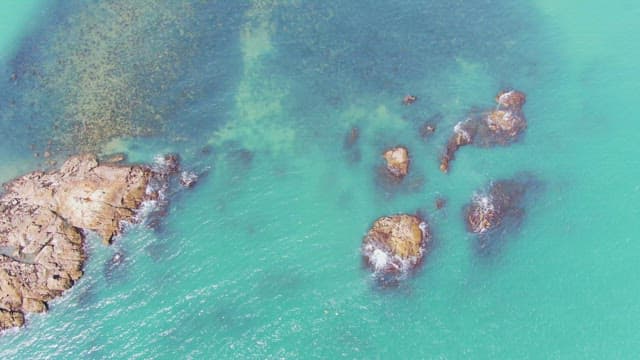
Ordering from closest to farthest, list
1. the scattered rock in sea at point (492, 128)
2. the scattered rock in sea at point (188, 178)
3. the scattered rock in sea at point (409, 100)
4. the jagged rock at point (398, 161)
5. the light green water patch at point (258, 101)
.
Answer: the scattered rock in sea at point (188, 178), the jagged rock at point (398, 161), the scattered rock in sea at point (492, 128), the light green water patch at point (258, 101), the scattered rock in sea at point (409, 100)

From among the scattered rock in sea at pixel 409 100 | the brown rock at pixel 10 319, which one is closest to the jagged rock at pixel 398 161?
the scattered rock in sea at pixel 409 100

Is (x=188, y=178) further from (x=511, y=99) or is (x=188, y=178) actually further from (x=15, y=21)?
(x=511, y=99)

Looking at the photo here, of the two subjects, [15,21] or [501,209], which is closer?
→ [501,209]

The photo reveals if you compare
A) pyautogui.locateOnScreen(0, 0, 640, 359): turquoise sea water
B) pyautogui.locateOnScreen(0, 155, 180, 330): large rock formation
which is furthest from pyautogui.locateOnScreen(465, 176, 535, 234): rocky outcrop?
pyautogui.locateOnScreen(0, 155, 180, 330): large rock formation

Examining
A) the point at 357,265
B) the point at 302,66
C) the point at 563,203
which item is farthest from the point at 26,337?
the point at 563,203

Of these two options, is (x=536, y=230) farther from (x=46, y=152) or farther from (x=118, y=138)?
(x=46, y=152)

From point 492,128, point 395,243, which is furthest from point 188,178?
point 492,128

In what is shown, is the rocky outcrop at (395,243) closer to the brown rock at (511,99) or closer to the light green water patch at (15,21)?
the brown rock at (511,99)
